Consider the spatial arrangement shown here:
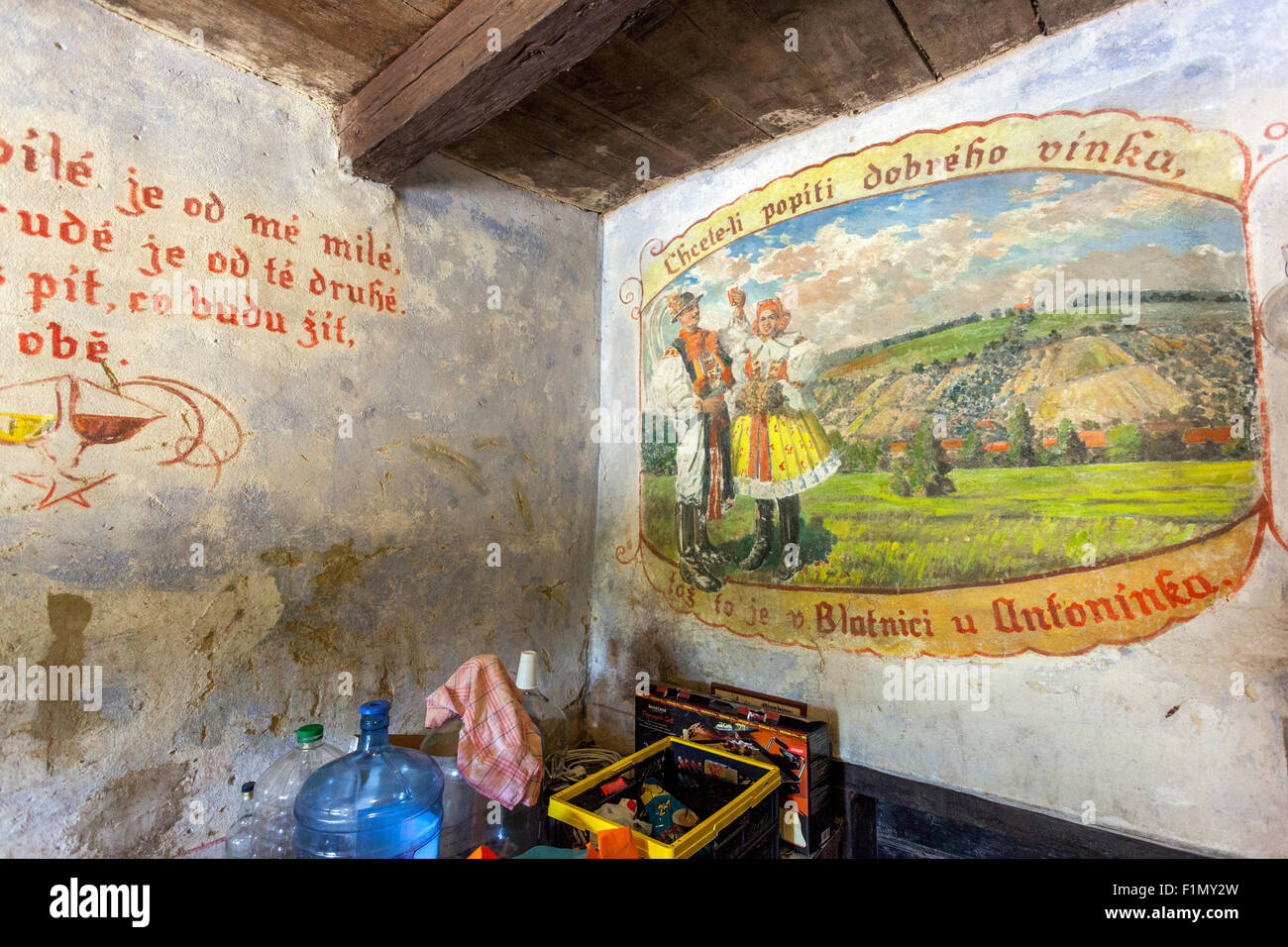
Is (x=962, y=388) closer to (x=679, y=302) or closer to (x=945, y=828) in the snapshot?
(x=679, y=302)

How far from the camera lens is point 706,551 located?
6.89 ft

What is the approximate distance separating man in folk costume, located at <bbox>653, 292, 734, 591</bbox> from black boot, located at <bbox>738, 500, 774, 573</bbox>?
0.35 feet

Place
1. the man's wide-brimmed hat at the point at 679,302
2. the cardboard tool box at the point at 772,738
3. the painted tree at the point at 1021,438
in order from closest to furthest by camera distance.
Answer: the painted tree at the point at 1021,438 < the cardboard tool box at the point at 772,738 < the man's wide-brimmed hat at the point at 679,302

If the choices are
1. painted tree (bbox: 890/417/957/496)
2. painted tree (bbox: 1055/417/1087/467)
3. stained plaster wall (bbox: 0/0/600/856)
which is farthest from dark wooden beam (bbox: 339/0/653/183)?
painted tree (bbox: 1055/417/1087/467)

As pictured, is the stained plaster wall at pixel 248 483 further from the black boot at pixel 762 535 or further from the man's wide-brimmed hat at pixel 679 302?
the black boot at pixel 762 535

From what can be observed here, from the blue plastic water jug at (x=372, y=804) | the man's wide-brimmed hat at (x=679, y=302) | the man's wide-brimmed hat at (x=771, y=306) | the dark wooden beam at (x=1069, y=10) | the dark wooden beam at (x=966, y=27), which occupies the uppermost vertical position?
the dark wooden beam at (x=966, y=27)

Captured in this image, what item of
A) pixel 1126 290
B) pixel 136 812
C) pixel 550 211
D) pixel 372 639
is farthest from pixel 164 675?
pixel 1126 290

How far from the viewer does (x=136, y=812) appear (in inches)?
54.2

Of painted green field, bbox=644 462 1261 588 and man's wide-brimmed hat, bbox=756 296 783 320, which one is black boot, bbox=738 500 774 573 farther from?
man's wide-brimmed hat, bbox=756 296 783 320

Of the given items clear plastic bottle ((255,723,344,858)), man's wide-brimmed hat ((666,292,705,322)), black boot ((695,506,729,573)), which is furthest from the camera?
man's wide-brimmed hat ((666,292,705,322))

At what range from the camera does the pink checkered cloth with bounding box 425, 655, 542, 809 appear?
1.42 meters

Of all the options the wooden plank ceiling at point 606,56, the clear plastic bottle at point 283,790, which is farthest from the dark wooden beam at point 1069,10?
the clear plastic bottle at point 283,790

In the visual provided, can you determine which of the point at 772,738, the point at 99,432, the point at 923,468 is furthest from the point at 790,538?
the point at 99,432

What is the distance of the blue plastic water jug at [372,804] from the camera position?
1.24 meters
